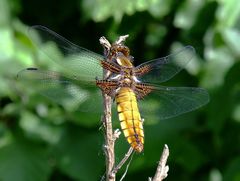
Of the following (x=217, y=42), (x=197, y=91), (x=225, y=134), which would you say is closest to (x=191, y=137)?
(x=225, y=134)

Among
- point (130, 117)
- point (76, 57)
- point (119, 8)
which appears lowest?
point (130, 117)

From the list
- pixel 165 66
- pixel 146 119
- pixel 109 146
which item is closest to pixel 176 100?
pixel 165 66

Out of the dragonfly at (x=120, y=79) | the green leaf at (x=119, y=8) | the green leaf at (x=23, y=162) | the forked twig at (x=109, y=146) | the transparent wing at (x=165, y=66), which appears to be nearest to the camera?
the forked twig at (x=109, y=146)

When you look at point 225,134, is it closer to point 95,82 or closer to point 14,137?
point 14,137

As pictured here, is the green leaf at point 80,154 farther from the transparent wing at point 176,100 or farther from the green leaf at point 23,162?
the transparent wing at point 176,100

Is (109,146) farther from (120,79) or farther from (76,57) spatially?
(76,57)

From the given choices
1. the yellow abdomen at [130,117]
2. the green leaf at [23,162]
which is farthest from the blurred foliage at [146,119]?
the yellow abdomen at [130,117]
